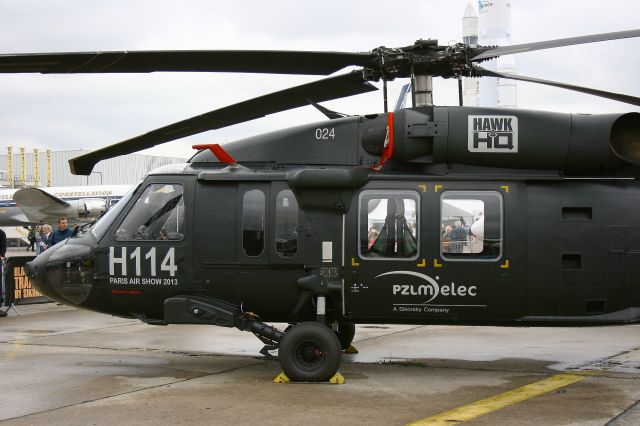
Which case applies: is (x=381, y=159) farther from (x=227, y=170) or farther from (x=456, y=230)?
(x=227, y=170)

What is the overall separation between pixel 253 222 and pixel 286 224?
39 cm

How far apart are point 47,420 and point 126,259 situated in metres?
2.84

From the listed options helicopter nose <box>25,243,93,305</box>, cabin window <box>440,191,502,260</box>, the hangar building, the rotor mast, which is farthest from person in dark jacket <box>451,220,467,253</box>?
the hangar building

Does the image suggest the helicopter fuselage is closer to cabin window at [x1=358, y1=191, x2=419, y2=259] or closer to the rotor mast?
cabin window at [x1=358, y1=191, x2=419, y2=259]

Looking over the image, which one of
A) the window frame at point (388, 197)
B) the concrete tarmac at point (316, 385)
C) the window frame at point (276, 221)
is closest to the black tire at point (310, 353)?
the concrete tarmac at point (316, 385)

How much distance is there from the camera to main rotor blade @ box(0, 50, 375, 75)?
750cm

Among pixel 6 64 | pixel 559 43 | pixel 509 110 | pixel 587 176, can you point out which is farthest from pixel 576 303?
pixel 6 64

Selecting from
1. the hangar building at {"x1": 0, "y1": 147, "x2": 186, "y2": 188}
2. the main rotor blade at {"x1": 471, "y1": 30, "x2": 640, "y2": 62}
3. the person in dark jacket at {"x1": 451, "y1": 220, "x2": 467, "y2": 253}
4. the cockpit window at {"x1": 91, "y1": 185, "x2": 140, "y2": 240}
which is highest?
the hangar building at {"x1": 0, "y1": 147, "x2": 186, "y2": 188}

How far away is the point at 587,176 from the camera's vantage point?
29.3ft

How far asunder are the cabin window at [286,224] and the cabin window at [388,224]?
0.76 m

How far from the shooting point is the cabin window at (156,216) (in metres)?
9.40

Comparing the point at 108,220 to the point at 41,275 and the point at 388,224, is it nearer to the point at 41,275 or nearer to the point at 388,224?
the point at 41,275

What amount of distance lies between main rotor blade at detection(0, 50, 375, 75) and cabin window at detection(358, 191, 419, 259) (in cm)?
167

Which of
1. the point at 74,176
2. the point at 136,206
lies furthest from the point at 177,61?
the point at 74,176
